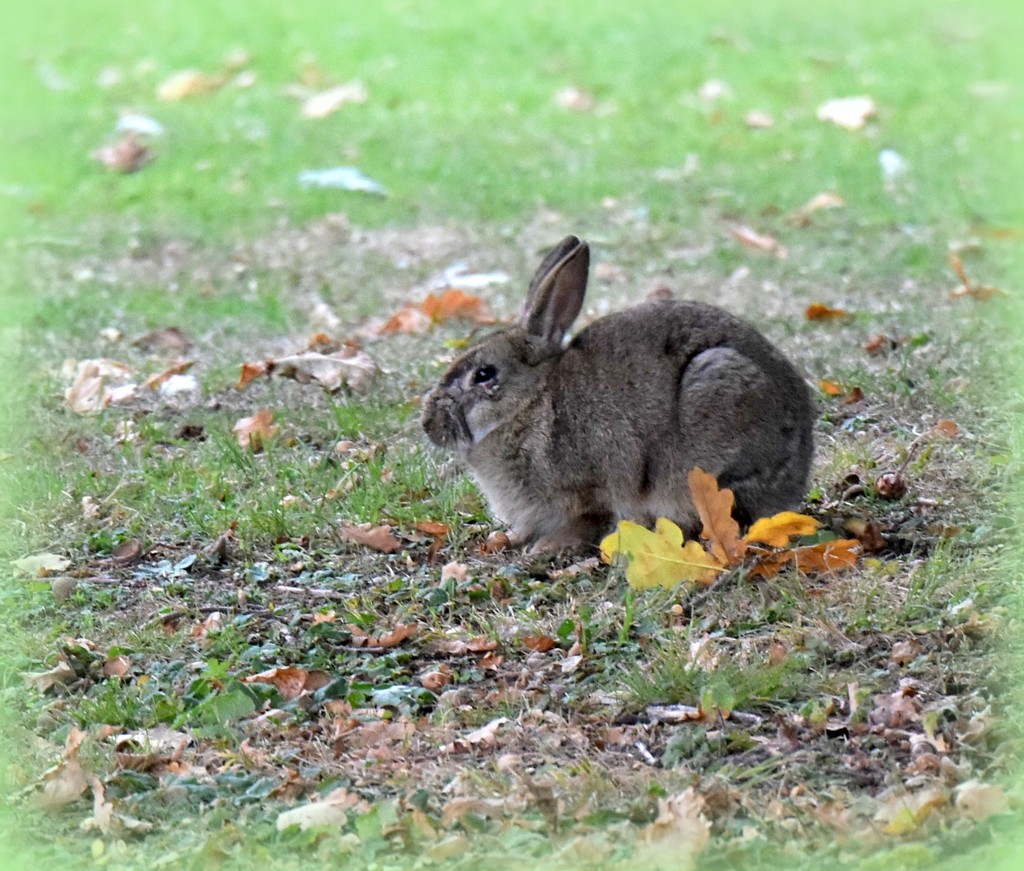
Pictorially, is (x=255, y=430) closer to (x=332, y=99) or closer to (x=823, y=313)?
(x=823, y=313)

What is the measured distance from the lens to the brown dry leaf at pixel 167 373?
7.02 meters

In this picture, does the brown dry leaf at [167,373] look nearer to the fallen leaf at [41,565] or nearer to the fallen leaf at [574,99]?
the fallen leaf at [41,565]

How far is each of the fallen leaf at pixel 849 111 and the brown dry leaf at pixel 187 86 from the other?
4.87m

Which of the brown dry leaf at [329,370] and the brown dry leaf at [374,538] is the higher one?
the brown dry leaf at [374,538]

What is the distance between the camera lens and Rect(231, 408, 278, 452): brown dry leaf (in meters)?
6.20

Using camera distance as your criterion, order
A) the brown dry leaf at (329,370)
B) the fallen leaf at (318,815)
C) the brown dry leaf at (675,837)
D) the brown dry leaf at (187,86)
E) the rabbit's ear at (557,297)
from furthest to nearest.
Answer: the brown dry leaf at (187,86), the brown dry leaf at (329,370), the rabbit's ear at (557,297), the fallen leaf at (318,815), the brown dry leaf at (675,837)

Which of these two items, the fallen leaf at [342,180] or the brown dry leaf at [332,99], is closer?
the fallen leaf at [342,180]

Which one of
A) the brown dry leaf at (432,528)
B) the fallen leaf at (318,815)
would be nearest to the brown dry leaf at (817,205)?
the brown dry leaf at (432,528)

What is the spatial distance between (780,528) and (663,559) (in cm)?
38

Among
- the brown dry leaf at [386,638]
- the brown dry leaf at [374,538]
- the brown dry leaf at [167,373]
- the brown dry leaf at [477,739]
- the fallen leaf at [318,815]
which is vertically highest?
the fallen leaf at [318,815]

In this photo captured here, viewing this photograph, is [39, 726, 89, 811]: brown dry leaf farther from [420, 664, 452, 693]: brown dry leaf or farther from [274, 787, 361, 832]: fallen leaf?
[420, 664, 452, 693]: brown dry leaf

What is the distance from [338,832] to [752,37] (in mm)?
10388

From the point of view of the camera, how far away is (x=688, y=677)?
4191 mm

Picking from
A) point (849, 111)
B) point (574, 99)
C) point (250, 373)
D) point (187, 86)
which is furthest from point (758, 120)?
point (250, 373)
